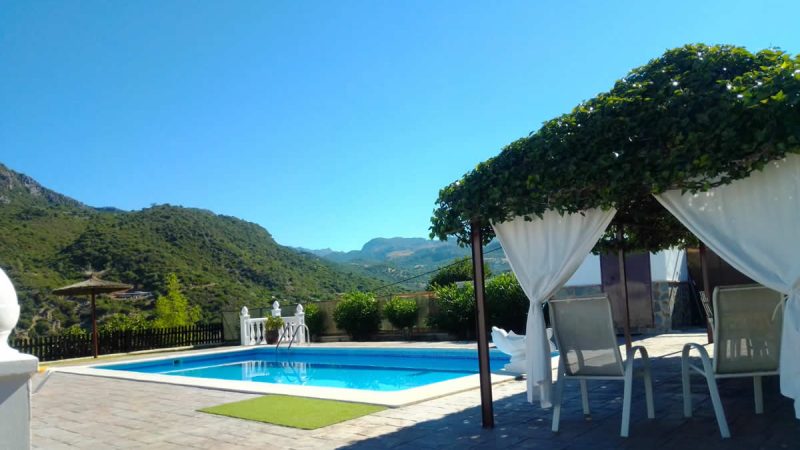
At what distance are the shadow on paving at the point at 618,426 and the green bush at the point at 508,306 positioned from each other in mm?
7434

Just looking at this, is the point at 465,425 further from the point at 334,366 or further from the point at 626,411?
the point at 334,366

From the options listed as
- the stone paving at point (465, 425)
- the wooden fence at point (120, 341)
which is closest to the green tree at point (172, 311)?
the wooden fence at point (120, 341)

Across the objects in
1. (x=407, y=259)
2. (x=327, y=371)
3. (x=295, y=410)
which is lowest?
(x=327, y=371)

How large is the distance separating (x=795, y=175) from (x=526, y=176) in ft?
5.72

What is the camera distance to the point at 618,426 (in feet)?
14.6

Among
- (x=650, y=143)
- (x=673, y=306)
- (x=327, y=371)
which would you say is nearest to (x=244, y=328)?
(x=327, y=371)

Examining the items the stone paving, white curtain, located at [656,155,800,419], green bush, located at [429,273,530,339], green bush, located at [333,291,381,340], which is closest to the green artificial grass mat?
the stone paving

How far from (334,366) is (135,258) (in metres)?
18.8

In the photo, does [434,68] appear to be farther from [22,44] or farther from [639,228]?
[22,44]

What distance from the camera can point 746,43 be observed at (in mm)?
4133

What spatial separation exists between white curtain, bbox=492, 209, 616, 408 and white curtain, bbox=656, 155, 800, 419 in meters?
0.77

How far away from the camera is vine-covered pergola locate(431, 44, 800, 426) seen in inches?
135

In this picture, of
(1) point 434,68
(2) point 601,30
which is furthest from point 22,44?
(2) point 601,30

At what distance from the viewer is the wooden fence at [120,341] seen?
15.2 m
